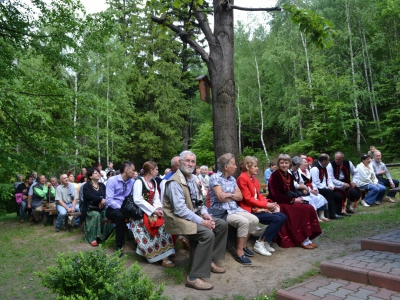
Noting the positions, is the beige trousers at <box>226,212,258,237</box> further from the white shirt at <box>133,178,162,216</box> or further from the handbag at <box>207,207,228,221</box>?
the white shirt at <box>133,178,162,216</box>

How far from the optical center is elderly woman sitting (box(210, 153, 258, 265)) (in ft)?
16.0

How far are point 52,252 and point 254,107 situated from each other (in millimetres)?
23124

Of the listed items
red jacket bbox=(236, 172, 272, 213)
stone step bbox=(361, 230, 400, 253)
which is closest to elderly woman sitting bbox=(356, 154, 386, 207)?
stone step bbox=(361, 230, 400, 253)

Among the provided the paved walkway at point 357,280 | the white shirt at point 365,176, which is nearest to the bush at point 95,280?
the paved walkway at point 357,280

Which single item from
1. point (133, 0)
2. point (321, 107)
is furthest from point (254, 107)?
point (133, 0)

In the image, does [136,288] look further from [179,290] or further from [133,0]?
[133,0]

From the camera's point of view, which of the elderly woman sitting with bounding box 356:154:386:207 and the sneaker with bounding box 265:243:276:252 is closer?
the sneaker with bounding box 265:243:276:252

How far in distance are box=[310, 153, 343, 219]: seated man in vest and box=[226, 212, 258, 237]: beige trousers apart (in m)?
3.49

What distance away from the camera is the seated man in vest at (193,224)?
421 centimetres

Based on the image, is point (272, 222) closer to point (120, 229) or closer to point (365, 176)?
point (120, 229)

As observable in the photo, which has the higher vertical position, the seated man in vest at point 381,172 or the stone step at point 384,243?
the seated man in vest at point 381,172

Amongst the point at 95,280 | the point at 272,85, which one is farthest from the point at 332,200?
the point at 272,85

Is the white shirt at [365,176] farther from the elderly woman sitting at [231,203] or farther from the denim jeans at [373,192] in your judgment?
the elderly woman sitting at [231,203]

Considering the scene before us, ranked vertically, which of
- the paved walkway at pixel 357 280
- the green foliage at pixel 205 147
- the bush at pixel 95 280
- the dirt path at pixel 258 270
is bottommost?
the dirt path at pixel 258 270
